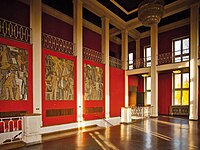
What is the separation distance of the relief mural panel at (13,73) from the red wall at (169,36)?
9.66 meters

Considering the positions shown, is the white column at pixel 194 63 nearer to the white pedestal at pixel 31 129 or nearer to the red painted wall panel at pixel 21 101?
the white pedestal at pixel 31 129

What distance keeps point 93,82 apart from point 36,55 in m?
3.75

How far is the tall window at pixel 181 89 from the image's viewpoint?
37.2 ft

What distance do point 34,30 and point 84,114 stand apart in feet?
16.0

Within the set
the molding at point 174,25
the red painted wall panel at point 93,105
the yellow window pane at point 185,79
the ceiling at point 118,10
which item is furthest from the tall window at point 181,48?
the red painted wall panel at point 93,105

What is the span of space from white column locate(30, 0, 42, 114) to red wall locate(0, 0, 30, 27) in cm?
142

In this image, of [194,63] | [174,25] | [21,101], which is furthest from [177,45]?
[21,101]

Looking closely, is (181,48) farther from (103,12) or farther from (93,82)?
(93,82)

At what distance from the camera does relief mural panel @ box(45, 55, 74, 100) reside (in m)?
7.07

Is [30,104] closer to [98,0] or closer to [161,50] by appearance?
[98,0]

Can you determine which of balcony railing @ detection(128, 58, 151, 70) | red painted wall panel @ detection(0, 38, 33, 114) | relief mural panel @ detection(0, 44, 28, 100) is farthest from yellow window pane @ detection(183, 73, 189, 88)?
relief mural panel @ detection(0, 44, 28, 100)

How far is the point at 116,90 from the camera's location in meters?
11.2

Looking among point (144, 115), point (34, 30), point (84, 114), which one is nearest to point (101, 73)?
point (84, 114)

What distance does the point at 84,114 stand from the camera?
874 centimetres
